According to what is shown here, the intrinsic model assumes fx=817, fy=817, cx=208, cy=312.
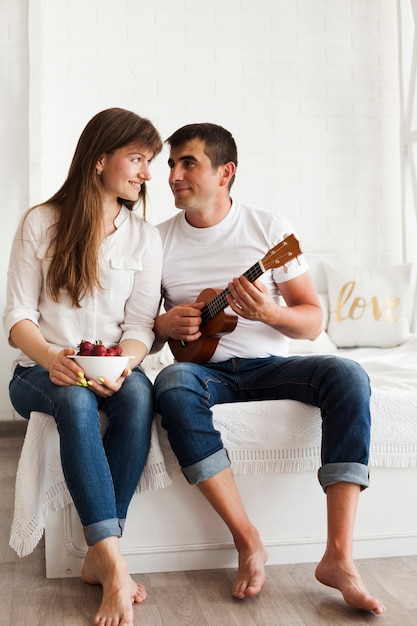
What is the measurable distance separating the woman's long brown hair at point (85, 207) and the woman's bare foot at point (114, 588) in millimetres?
722

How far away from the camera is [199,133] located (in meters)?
2.68

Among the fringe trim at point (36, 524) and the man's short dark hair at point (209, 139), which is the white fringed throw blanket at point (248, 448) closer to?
the fringe trim at point (36, 524)

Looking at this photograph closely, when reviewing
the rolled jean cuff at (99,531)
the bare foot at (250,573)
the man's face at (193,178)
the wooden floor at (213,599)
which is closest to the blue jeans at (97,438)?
the rolled jean cuff at (99,531)

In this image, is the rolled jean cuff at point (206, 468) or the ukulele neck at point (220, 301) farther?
the ukulele neck at point (220, 301)

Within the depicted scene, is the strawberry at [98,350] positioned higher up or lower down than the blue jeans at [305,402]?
higher up

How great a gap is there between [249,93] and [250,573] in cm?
285

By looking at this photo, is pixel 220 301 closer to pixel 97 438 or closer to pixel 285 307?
pixel 285 307

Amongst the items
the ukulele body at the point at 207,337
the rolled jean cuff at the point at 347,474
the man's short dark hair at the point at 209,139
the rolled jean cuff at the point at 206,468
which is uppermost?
the man's short dark hair at the point at 209,139

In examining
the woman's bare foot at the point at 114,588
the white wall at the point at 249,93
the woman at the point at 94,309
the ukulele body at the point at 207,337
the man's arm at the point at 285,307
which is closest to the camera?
the woman's bare foot at the point at 114,588

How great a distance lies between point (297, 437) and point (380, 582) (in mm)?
439

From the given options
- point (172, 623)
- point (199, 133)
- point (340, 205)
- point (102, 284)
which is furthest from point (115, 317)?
point (340, 205)

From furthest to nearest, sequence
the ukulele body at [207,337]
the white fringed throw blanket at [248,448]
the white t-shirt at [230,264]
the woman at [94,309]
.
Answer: the white t-shirt at [230,264]
the ukulele body at [207,337]
the white fringed throw blanket at [248,448]
the woman at [94,309]

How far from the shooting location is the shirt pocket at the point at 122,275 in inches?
95.5

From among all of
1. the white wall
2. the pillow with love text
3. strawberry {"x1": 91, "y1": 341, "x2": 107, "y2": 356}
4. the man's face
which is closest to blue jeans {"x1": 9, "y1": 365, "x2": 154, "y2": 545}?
strawberry {"x1": 91, "y1": 341, "x2": 107, "y2": 356}
